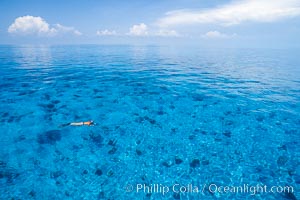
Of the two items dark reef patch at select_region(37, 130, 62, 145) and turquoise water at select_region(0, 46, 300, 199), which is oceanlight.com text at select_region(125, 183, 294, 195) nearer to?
turquoise water at select_region(0, 46, 300, 199)

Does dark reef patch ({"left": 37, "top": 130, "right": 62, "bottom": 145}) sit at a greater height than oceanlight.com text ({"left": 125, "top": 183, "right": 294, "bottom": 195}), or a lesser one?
greater

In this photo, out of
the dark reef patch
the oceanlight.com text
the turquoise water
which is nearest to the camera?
the oceanlight.com text

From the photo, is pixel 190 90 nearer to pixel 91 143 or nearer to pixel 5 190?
pixel 91 143

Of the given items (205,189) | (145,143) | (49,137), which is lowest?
(205,189)

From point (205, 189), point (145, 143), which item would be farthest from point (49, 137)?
point (205, 189)

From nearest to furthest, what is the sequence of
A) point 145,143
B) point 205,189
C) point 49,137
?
1. point 205,189
2. point 145,143
3. point 49,137

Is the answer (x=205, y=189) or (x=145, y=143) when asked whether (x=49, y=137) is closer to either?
(x=145, y=143)

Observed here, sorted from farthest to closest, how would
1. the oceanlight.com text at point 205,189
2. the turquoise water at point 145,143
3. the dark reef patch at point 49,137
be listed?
the dark reef patch at point 49,137, the turquoise water at point 145,143, the oceanlight.com text at point 205,189

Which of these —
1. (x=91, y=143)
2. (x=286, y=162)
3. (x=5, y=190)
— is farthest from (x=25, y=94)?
(x=286, y=162)

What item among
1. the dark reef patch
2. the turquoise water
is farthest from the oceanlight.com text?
the dark reef patch

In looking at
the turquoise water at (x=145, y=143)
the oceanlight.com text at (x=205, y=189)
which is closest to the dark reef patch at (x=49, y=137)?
the turquoise water at (x=145, y=143)

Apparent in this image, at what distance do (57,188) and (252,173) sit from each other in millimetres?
7756

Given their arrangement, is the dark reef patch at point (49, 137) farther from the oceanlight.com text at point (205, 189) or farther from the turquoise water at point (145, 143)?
the oceanlight.com text at point (205, 189)

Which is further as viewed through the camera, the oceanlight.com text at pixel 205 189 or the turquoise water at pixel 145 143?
the turquoise water at pixel 145 143
